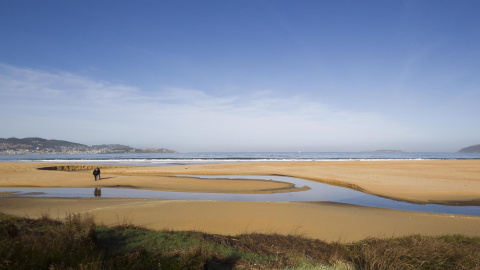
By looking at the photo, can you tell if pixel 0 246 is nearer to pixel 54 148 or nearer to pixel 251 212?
pixel 251 212

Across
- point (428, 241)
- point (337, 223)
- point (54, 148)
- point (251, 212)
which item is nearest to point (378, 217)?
point (337, 223)

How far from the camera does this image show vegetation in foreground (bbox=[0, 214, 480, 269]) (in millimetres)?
4562

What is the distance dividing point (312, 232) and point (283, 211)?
3268 mm

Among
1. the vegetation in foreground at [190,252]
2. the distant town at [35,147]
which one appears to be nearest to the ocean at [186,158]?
the distant town at [35,147]

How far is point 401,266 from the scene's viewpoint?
5371mm

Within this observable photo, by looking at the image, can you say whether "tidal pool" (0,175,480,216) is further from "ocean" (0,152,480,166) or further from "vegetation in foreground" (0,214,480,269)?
"ocean" (0,152,480,166)

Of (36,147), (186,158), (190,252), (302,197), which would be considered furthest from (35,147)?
(190,252)

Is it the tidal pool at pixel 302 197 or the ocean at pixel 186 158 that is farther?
the ocean at pixel 186 158

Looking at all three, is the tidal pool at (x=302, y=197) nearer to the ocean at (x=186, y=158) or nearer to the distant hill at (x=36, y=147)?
the ocean at (x=186, y=158)

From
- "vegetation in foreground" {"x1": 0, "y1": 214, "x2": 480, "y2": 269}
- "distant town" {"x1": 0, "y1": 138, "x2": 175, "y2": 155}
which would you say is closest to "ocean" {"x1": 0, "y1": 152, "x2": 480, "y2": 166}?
"distant town" {"x1": 0, "y1": 138, "x2": 175, "y2": 155}

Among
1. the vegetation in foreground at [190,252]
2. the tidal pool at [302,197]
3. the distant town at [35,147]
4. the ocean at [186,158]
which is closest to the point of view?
the vegetation in foreground at [190,252]

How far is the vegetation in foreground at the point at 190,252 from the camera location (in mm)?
4562

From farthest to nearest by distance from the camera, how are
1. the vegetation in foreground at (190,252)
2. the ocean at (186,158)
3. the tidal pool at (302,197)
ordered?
the ocean at (186,158) → the tidal pool at (302,197) → the vegetation in foreground at (190,252)

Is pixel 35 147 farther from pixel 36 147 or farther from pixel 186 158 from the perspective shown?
pixel 186 158
